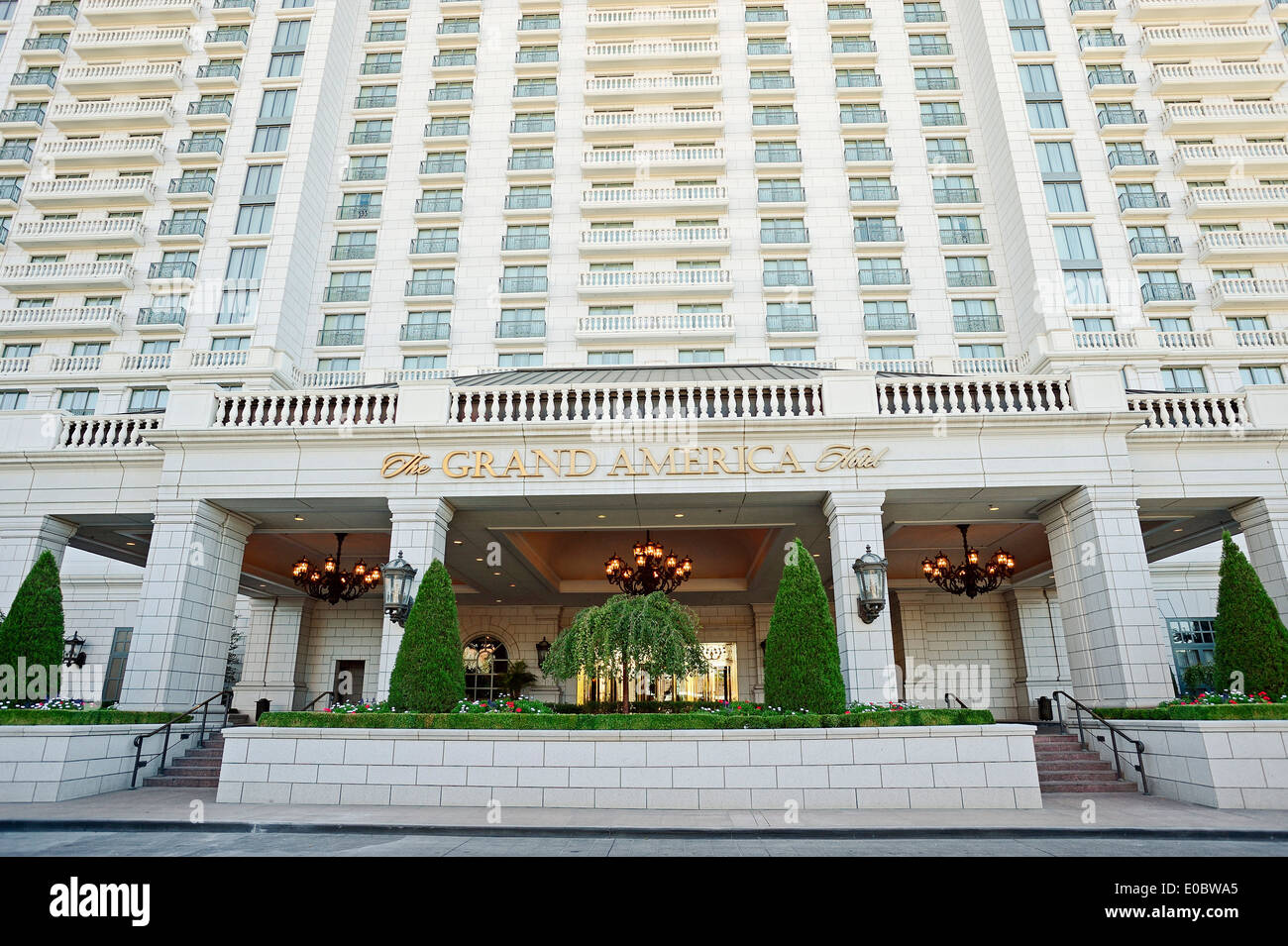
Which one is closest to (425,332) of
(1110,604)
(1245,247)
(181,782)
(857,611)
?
(181,782)

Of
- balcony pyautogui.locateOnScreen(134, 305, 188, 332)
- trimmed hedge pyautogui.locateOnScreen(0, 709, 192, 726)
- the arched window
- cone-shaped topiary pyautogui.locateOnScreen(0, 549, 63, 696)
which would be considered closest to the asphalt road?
trimmed hedge pyautogui.locateOnScreen(0, 709, 192, 726)

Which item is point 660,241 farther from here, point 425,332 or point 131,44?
point 131,44

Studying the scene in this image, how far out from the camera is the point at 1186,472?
14125 mm

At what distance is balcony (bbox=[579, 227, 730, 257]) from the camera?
1260 inches

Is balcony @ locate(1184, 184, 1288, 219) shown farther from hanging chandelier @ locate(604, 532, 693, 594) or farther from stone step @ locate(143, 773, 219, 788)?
stone step @ locate(143, 773, 219, 788)

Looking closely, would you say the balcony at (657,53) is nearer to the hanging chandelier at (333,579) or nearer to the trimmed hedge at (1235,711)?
the hanging chandelier at (333,579)

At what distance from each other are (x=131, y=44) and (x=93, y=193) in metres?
9.10

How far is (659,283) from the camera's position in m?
31.3

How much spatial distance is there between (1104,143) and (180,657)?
→ 40684 millimetres

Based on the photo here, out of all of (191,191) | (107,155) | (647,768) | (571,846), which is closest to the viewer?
(571,846)

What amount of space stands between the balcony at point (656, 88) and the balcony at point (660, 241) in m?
7.91

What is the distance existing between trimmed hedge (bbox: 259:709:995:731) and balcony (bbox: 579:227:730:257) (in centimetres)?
2579
